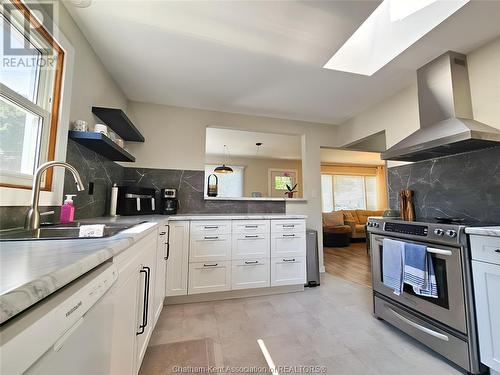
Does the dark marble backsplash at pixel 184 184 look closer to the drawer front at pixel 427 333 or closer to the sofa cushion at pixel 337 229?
the drawer front at pixel 427 333

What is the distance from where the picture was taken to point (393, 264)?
69.1 inches

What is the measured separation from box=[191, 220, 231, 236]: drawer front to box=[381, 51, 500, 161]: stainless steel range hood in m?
1.80

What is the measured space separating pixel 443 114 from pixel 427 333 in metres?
1.82

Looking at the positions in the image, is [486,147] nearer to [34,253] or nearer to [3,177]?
[34,253]

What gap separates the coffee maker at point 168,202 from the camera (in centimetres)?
265

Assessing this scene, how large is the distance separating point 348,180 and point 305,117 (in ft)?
16.2

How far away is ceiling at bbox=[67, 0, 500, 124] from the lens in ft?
4.99

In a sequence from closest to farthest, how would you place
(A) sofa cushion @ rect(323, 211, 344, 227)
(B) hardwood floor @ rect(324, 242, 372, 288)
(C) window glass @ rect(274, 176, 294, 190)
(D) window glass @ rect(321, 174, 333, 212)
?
(B) hardwood floor @ rect(324, 242, 372, 288), (A) sofa cushion @ rect(323, 211, 344, 227), (C) window glass @ rect(274, 176, 294, 190), (D) window glass @ rect(321, 174, 333, 212)

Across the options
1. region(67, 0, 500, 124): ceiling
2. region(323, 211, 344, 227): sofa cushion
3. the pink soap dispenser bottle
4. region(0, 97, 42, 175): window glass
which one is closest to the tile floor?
the pink soap dispenser bottle

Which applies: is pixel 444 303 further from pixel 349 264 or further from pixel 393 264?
pixel 349 264

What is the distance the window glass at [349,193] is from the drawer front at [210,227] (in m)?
5.76

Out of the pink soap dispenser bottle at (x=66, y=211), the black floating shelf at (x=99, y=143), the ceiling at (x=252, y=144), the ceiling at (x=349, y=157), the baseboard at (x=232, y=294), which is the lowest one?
the baseboard at (x=232, y=294)

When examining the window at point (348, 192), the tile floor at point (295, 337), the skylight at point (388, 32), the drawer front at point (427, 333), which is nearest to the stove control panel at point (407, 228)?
the drawer front at point (427, 333)

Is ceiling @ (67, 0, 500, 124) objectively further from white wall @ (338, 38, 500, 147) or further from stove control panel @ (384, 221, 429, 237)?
stove control panel @ (384, 221, 429, 237)
